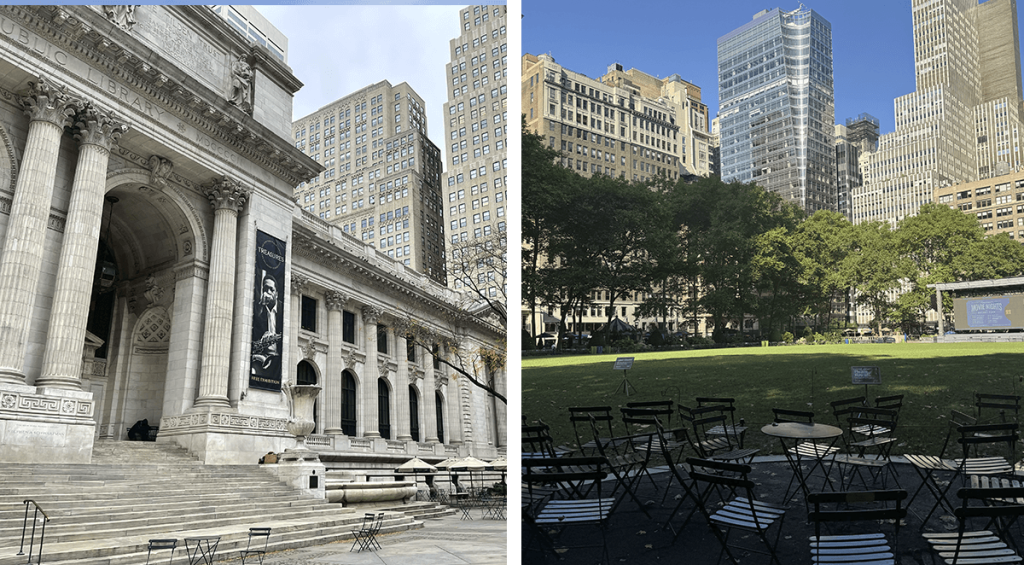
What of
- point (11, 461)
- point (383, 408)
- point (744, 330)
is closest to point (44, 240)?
point (11, 461)

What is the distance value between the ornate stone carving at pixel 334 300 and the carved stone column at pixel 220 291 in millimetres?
9873

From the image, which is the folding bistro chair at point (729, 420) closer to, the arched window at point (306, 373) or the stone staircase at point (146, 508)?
the stone staircase at point (146, 508)

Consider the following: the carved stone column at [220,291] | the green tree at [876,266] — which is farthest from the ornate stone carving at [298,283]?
the green tree at [876,266]

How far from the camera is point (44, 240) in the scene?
16.5m

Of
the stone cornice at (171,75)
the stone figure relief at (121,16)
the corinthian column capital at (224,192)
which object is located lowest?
the corinthian column capital at (224,192)

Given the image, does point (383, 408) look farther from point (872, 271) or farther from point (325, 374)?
point (872, 271)

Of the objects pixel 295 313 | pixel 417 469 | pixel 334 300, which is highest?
pixel 334 300

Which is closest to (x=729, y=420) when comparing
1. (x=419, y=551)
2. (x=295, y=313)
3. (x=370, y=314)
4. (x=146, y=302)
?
(x=419, y=551)

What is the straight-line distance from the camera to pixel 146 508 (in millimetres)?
13133

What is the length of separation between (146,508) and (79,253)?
7.93 metres

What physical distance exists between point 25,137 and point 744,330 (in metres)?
19.1

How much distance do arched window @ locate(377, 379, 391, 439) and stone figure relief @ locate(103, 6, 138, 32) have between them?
23495 mm

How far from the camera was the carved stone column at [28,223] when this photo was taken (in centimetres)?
1521

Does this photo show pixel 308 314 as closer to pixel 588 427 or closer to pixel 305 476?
pixel 305 476
